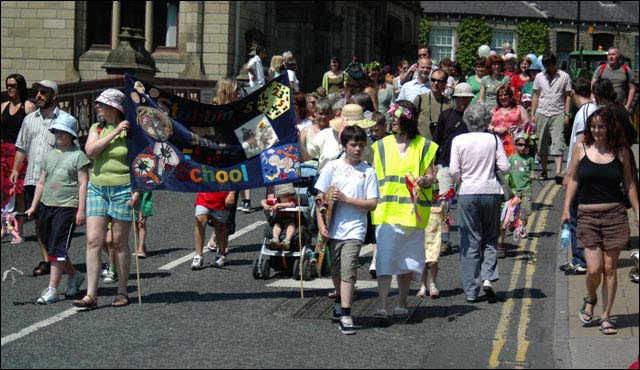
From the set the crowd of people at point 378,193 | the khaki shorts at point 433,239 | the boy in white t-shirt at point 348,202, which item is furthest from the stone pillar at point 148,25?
the boy in white t-shirt at point 348,202

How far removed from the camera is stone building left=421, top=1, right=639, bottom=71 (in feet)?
259

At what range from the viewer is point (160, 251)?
535 inches

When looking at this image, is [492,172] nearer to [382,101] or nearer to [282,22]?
[382,101]

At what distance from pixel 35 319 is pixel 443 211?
4.40 m

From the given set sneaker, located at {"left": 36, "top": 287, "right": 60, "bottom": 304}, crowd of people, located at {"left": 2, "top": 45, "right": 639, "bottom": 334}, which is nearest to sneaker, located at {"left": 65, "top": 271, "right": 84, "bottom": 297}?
crowd of people, located at {"left": 2, "top": 45, "right": 639, "bottom": 334}

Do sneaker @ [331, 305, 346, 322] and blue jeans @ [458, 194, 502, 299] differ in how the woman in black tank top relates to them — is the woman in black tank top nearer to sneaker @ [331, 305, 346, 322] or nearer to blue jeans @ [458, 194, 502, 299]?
blue jeans @ [458, 194, 502, 299]

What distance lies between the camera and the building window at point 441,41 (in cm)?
7900

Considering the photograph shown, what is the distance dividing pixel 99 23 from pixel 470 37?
155ft

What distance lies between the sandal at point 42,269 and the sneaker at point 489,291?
4245 mm

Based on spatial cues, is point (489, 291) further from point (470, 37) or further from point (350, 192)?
point (470, 37)

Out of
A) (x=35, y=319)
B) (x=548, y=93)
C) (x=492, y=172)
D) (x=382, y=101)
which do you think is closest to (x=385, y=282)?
(x=492, y=172)

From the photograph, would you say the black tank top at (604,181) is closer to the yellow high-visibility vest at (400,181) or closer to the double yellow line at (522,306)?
the double yellow line at (522,306)

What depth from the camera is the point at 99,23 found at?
34.9 meters

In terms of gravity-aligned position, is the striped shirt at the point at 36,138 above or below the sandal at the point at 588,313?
above
